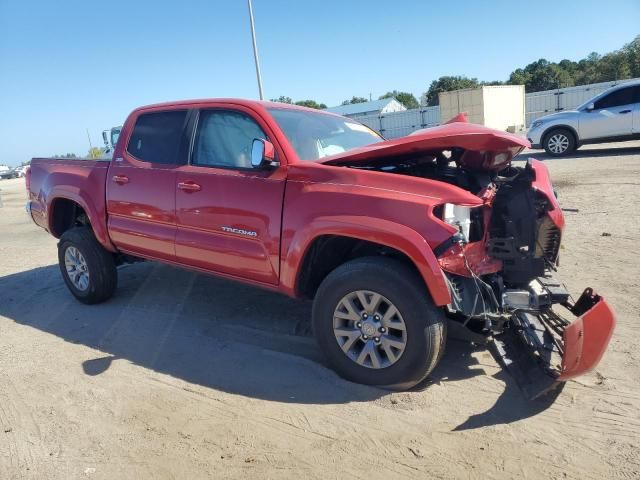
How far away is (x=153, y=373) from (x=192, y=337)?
0.63 meters

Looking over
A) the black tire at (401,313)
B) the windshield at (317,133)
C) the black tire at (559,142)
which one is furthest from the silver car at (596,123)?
the black tire at (401,313)

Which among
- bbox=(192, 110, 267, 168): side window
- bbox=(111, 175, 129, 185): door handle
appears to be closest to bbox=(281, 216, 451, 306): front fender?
bbox=(192, 110, 267, 168): side window

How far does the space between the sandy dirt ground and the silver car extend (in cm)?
887

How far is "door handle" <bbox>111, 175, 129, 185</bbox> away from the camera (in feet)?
15.0

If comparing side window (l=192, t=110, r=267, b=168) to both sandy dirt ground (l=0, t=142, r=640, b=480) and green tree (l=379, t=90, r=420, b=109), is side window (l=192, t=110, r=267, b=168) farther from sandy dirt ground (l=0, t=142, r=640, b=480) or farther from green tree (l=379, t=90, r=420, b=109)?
green tree (l=379, t=90, r=420, b=109)

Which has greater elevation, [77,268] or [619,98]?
[619,98]

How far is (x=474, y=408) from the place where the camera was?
2.97 metres

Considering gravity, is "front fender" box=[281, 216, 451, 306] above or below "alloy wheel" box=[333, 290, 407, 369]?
above

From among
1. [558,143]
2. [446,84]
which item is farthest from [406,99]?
[558,143]

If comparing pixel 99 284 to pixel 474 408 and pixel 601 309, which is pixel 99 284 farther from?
pixel 601 309

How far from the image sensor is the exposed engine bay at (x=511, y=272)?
2.95m

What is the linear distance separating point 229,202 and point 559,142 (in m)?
12.2

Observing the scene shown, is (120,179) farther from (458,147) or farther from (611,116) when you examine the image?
(611,116)

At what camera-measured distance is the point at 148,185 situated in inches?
171
